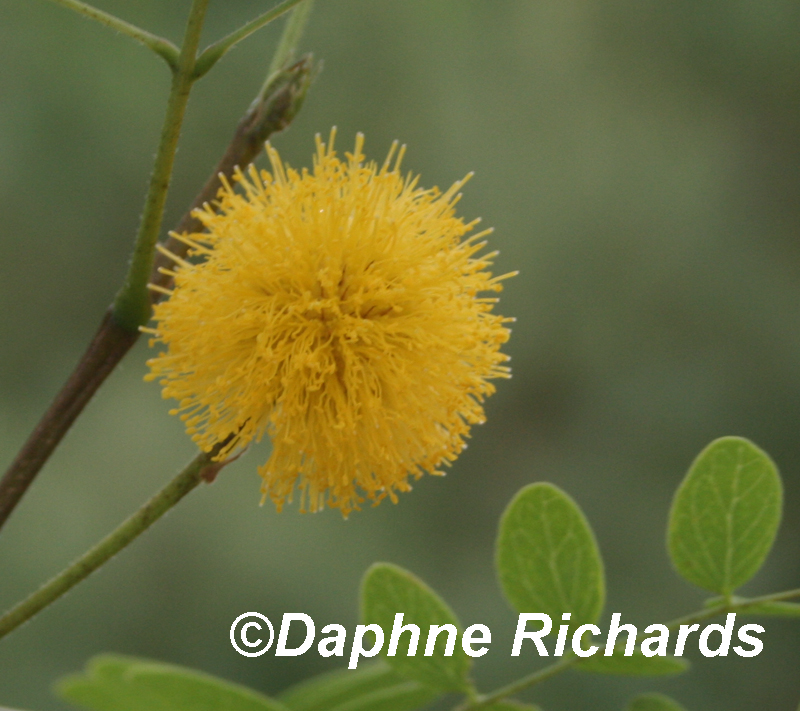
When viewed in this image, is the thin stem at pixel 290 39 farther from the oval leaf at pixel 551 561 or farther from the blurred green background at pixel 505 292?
the blurred green background at pixel 505 292

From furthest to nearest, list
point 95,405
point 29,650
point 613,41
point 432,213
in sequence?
point 613,41, point 95,405, point 29,650, point 432,213

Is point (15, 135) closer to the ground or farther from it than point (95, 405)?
farther from it

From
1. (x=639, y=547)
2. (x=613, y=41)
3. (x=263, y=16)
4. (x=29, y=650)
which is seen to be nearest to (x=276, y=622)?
(x=29, y=650)

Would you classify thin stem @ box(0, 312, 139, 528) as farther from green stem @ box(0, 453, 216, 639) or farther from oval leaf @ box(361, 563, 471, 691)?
oval leaf @ box(361, 563, 471, 691)

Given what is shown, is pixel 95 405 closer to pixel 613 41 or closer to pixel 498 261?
pixel 498 261

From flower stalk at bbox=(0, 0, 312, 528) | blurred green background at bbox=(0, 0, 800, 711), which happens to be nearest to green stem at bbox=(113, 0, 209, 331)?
flower stalk at bbox=(0, 0, 312, 528)

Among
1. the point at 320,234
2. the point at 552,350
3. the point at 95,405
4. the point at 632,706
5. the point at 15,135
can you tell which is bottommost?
the point at 632,706

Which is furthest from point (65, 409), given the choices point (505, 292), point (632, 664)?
point (505, 292)
